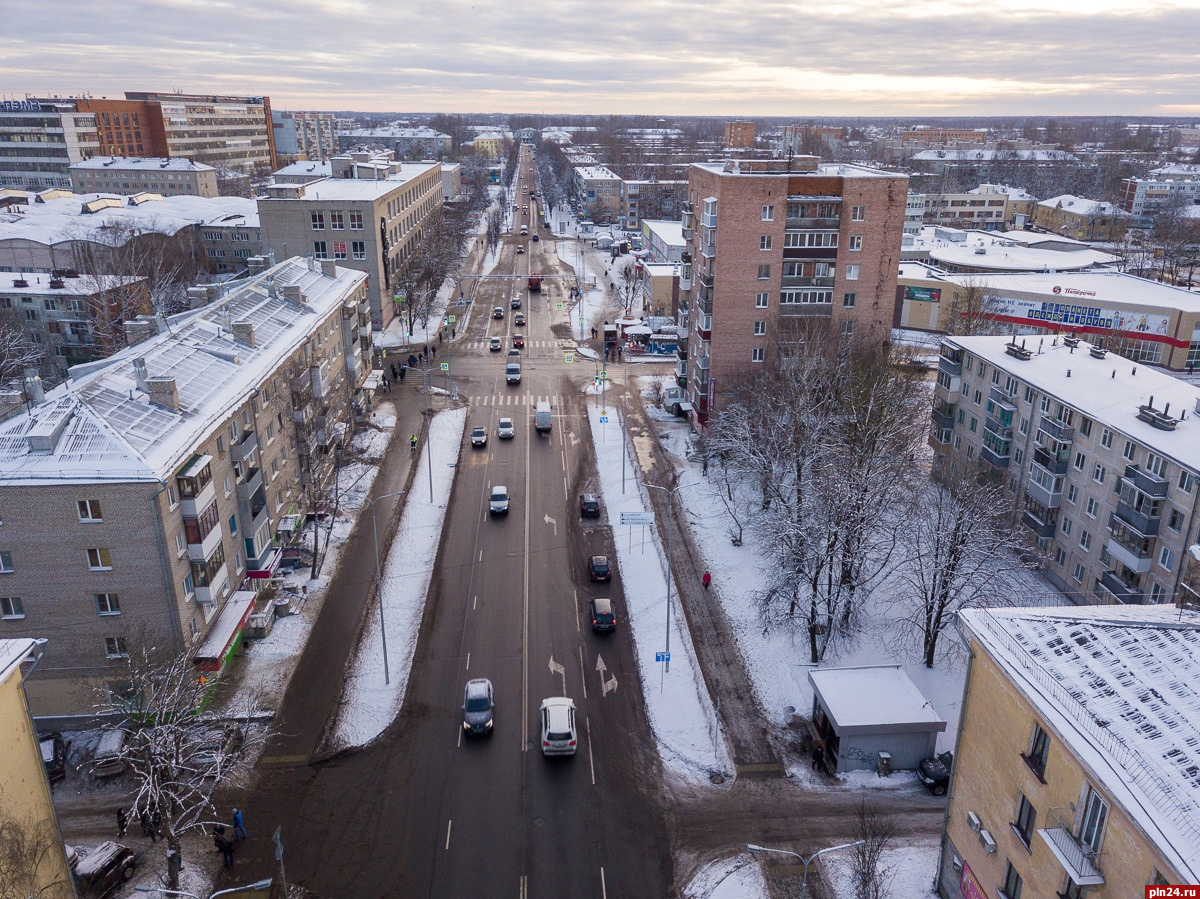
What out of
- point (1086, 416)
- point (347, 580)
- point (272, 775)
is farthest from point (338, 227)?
point (1086, 416)

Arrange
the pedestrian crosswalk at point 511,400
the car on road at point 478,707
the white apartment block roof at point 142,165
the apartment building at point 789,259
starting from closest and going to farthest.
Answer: the car on road at point 478,707
the apartment building at point 789,259
the pedestrian crosswalk at point 511,400
the white apartment block roof at point 142,165

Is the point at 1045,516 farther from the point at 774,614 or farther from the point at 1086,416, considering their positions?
the point at 774,614

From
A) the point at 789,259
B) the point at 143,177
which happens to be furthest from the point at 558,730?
the point at 143,177

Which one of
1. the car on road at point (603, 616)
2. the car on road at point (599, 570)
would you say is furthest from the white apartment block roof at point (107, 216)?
the car on road at point (603, 616)

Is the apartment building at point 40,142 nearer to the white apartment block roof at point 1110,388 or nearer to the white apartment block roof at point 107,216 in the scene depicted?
the white apartment block roof at point 107,216

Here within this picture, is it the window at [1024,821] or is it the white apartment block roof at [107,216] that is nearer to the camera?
the window at [1024,821]

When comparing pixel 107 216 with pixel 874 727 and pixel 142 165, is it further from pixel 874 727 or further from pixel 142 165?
pixel 874 727

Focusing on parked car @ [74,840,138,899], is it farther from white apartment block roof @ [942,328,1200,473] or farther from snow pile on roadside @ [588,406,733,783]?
white apartment block roof @ [942,328,1200,473]

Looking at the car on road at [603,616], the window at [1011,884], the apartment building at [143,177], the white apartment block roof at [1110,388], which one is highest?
the apartment building at [143,177]
